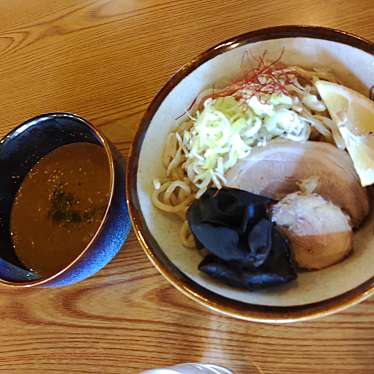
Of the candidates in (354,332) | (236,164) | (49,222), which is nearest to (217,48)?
(236,164)

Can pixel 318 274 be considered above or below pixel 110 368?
above

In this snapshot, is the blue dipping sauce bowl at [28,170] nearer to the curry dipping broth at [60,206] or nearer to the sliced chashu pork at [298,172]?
the curry dipping broth at [60,206]

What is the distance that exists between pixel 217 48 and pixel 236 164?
26cm

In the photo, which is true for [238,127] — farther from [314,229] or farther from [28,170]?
[28,170]

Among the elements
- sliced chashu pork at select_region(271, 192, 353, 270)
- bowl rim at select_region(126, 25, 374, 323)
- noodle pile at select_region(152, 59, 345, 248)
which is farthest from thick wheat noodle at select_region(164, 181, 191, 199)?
sliced chashu pork at select_region(271, 192, 353, 270)

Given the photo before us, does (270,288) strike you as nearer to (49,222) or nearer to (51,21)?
(49,222)

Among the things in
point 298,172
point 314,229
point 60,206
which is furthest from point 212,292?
point 60,206

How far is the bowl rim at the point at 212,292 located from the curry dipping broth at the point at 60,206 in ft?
0.49

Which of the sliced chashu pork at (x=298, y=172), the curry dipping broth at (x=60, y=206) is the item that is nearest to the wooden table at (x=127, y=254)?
the curry dipping broth at (x=60, y=206)

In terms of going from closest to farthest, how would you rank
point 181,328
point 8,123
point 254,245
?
point 254,245 < point 181,328 < point 8,123

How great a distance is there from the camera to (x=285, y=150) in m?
1.11

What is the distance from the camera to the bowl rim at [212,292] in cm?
85

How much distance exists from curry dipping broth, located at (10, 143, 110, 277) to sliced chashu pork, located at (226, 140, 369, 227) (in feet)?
1.04

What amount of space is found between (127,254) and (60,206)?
19 centimetres
